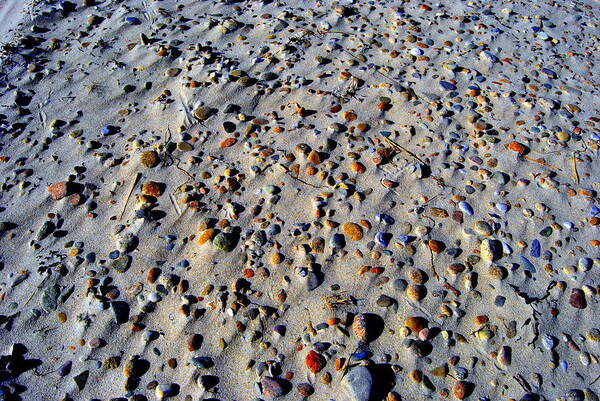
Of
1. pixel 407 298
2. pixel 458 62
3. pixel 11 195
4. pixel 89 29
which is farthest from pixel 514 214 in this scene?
pixel 89 29

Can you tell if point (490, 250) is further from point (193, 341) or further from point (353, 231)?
point (193, 341)

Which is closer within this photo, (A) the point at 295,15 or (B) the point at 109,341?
(B) the point at 109,341

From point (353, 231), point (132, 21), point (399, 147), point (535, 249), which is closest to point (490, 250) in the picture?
point (535, 249)

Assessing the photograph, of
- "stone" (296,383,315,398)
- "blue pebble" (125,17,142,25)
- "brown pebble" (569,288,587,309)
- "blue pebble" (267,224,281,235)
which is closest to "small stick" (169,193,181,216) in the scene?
"blue pebble" (267,224,281,235)

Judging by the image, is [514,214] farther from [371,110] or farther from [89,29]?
[89,29]

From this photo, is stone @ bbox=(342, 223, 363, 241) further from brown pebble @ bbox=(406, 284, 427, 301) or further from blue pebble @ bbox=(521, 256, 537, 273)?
blue pebble @ bbox=(521, 256, 537, 273)
